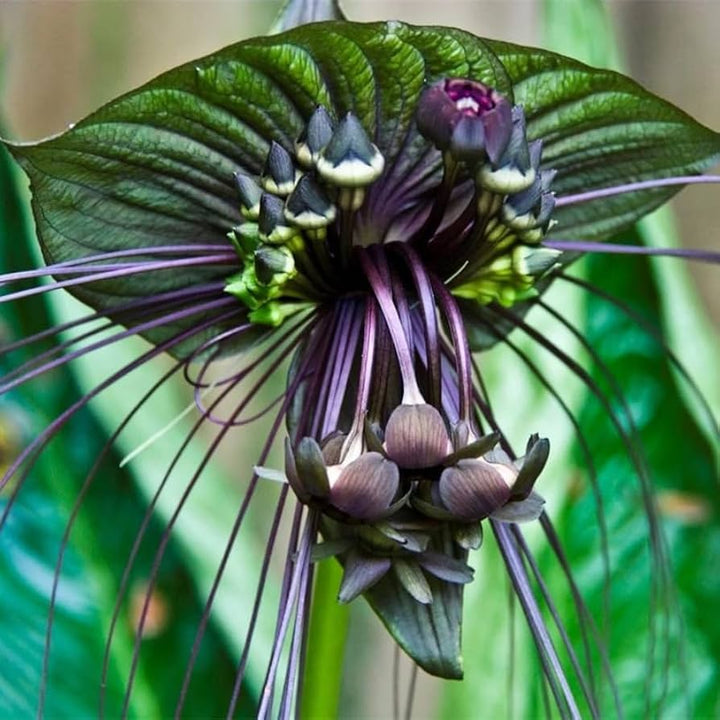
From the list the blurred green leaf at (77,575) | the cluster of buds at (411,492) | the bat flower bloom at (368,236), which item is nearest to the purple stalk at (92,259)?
the bat flower bloom at (368,236)

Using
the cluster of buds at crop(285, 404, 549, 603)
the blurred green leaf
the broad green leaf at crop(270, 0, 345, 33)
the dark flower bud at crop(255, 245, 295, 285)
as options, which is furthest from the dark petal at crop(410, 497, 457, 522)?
the blurred green leaf

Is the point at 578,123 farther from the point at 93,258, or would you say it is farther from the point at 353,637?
the point at 353,637

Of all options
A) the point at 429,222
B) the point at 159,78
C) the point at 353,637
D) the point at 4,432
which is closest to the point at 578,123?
the point at 429,222

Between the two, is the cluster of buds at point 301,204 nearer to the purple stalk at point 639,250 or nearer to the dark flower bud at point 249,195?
the dark flower bud at point 249,195

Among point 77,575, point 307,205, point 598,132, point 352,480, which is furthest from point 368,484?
point 77,575

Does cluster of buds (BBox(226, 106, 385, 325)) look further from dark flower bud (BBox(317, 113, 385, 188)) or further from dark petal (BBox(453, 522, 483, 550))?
dark petal (BBox(453, 522, 483, 550))

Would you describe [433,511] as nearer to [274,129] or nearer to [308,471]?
[308,471]
